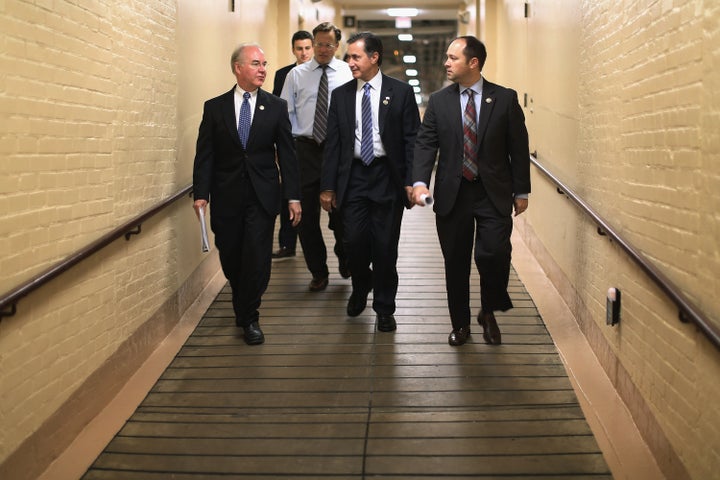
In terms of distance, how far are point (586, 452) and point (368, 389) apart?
1.07 m

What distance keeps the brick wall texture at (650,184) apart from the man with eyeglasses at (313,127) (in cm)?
145

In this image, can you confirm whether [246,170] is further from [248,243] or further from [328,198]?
[328,198]

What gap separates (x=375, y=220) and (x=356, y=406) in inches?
48.3

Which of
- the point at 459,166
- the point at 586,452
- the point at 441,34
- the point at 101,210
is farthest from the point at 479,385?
Result: the point at 441,34

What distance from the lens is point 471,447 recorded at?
130 inches

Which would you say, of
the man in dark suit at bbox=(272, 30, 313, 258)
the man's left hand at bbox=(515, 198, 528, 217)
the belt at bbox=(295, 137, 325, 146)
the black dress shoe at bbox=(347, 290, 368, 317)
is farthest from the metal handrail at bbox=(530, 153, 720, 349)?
the man in dark suit at bbox=(272, 30, 313, 258)

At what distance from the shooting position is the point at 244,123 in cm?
448

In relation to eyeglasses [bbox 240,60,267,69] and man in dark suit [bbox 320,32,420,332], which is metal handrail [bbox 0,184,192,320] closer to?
eyeglasses [bbox 240,60,267,69]

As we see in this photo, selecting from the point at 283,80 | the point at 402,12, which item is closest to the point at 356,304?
the point at 283,80

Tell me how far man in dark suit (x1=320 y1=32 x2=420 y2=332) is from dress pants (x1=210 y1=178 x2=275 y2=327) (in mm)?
409

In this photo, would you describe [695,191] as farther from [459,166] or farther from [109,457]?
[109,457]

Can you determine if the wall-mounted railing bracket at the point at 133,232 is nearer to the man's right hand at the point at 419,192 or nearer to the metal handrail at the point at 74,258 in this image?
the metal handrail at the point at 74,258

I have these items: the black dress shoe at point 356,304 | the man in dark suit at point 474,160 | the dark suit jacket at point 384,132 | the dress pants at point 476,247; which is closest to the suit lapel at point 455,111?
the man in dark suit at point 474,160

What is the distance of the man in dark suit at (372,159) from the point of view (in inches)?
178
